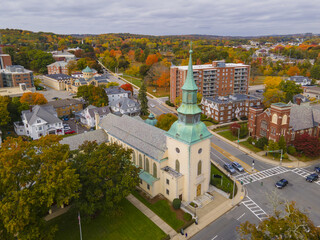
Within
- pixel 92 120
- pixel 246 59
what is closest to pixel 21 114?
pixel 92 120

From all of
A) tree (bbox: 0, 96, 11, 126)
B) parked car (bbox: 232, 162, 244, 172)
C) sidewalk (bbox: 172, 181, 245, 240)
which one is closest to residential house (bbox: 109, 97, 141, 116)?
tree (bbox: 0, 96, 11, 126)

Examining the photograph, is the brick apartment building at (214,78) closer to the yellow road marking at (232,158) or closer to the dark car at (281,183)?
the yellow road marking at (232,158)

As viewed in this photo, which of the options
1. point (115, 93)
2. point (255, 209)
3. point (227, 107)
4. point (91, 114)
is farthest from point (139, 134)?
point (115, 93)

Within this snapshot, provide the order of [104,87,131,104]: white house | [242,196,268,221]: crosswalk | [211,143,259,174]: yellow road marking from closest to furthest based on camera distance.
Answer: [242,196,268,221]: crosswalk < [211,143,259,174]: yellow road marking < [104,87,131,104]: white house

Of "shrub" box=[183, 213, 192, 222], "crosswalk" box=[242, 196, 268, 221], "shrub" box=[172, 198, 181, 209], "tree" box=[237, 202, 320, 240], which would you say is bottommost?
"crosswalk" box=[242, 196, 268, 221]

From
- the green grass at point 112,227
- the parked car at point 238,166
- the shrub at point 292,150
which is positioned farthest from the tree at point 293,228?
the shrub at point 292,150

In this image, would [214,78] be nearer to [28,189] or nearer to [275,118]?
[275,118]

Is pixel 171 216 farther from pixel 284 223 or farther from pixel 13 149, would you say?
pixel 13 149

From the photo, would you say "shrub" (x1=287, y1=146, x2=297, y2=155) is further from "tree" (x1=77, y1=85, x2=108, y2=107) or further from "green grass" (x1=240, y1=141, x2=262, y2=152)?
"tree" (x1=77, y1=85, x2=108, y2=107)

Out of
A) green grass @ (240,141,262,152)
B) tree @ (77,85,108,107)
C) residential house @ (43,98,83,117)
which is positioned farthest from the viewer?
tree @ (77,85,108,107)
